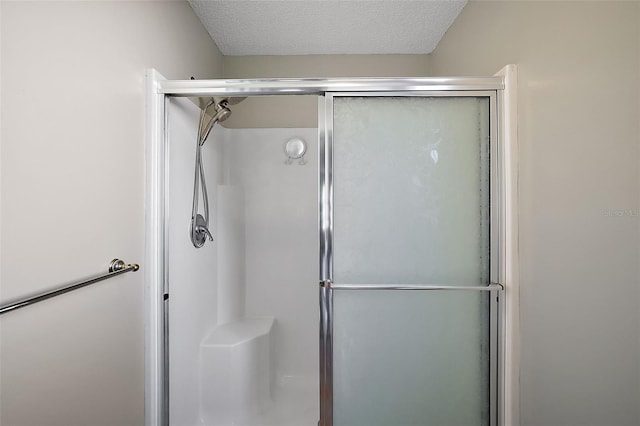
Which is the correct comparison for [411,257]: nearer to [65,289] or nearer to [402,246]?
[402,246]

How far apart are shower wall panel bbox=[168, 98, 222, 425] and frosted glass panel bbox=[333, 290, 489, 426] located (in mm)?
788

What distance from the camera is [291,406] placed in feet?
6.86

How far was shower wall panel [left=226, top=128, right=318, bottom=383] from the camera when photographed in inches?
92.1

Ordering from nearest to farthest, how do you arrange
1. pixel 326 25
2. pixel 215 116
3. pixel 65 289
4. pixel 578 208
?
pixel 65 289, pixel 578 208, pixel 215 116, pixel 326 25

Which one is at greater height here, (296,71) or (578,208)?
(296,71)

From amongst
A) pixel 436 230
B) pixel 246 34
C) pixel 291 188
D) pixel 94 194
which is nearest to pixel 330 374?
pixel 436 230

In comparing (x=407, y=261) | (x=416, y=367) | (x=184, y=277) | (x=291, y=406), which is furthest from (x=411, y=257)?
(x=291, y=406)


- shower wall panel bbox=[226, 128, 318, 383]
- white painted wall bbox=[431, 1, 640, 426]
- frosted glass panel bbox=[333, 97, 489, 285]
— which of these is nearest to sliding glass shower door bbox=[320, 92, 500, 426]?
frosted glass panel bbox=[333, 97, 489, 285]

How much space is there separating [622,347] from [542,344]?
0.28 meters

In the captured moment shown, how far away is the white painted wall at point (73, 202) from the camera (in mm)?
723

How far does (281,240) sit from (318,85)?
52.6 inches

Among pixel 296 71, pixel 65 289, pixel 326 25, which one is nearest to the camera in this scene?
pixel 65 289

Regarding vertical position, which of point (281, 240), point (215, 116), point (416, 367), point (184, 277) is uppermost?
point (215, 116)

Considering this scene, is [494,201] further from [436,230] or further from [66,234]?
[66,234]
